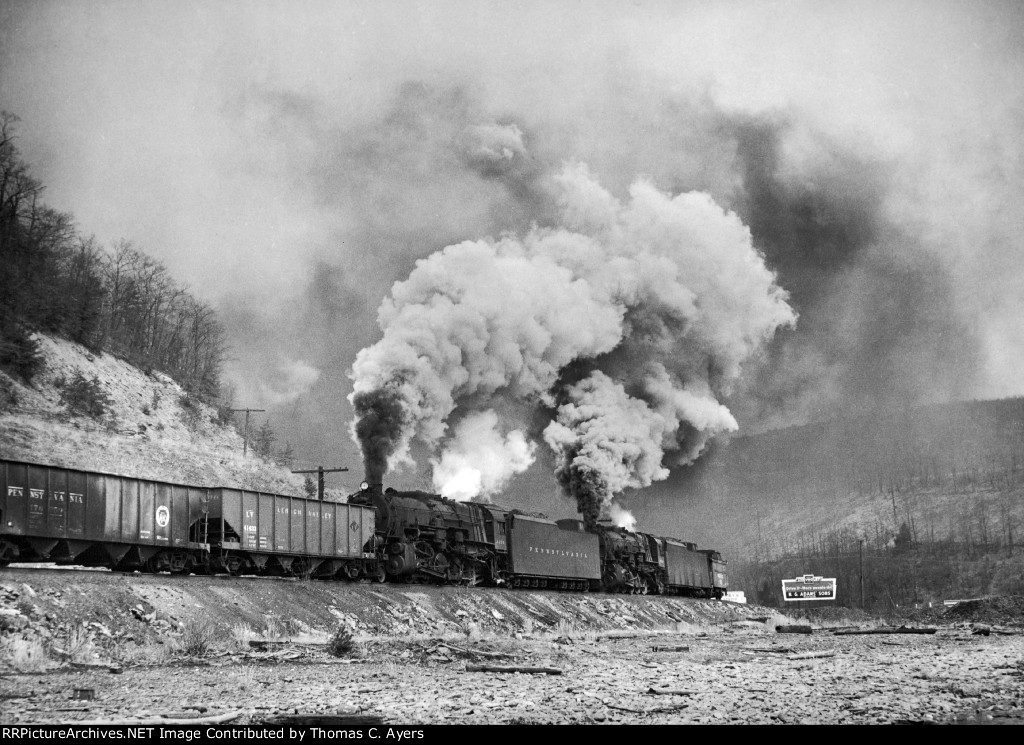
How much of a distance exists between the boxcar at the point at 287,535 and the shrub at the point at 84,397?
27.2 metres

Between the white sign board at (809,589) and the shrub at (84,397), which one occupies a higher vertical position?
the shrub at (84,397)

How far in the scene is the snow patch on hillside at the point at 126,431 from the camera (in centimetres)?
4869

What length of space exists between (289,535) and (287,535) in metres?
0.11

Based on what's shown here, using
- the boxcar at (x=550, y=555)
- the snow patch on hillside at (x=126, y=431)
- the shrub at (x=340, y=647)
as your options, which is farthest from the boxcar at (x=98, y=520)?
the snow patch on hillside at (x=126, y=431)

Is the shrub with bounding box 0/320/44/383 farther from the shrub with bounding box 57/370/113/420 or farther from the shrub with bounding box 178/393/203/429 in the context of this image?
the shrub with bounding box 178/393/203/429

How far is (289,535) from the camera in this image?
32.8 meters

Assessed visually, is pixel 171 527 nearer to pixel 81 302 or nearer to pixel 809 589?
pixel 81 302

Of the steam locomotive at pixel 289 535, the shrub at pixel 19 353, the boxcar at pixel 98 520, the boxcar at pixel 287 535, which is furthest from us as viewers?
the shrub at pixel 19 353

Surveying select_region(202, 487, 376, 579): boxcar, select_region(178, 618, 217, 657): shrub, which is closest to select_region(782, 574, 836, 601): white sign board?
select_region(202, 487, 376, 579): boxcar

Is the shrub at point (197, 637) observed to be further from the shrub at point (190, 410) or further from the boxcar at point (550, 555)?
the shrub at point (190, 410)

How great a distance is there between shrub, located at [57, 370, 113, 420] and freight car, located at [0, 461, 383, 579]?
2716 centimetres

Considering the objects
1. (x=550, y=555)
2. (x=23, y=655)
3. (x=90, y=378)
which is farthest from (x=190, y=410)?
(x=23, y=655)

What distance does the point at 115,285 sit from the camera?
76875 mm
